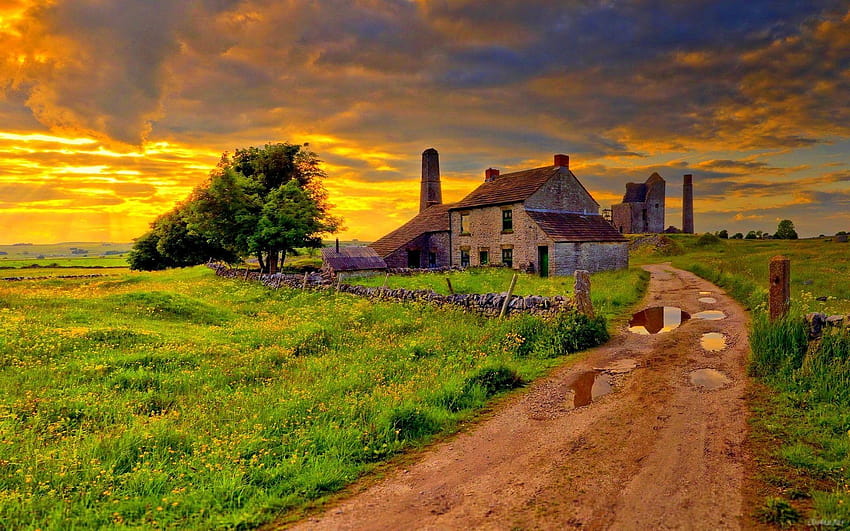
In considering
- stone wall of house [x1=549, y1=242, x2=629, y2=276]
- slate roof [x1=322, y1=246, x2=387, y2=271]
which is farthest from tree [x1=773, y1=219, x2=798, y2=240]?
slate roof [x1=322, y1=246, x2=387, y2=271]

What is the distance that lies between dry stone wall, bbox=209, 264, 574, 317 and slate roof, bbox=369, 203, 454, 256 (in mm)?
15795

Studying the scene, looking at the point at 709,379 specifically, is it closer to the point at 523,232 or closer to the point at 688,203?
the point at 523,232

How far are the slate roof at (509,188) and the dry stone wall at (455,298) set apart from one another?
17.6 m

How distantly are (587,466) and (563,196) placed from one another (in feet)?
110

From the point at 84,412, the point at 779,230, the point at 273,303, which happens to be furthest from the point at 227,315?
the point at 779,230

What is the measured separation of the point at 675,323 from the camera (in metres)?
15.1

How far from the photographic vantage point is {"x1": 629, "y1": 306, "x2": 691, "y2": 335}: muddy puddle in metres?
14.4

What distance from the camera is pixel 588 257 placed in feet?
115

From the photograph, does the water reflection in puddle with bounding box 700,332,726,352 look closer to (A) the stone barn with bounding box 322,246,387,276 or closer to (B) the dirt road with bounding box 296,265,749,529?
(B) the dirt road with bounding box 296,265,749,529

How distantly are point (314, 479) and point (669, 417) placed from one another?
→ 594cm

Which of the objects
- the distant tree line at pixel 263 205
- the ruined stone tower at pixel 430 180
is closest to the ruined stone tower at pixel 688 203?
the ruined stone tower at pixel 430 180

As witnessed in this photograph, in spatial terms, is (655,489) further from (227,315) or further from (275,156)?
(275,156)

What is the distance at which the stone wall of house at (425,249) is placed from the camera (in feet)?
137

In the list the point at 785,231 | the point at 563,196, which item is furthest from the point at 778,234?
the point at 563,196
